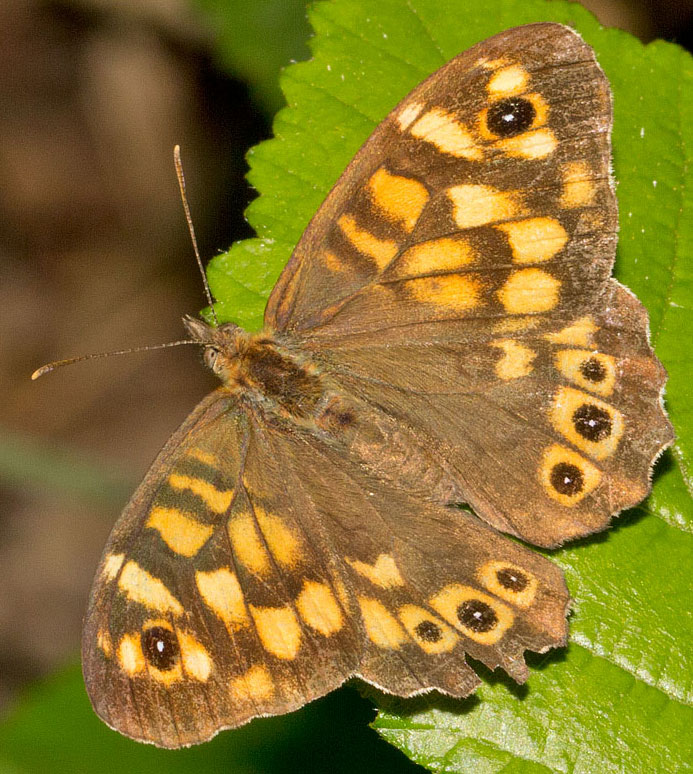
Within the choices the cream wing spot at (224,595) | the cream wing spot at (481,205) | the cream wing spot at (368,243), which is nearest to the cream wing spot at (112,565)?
the cream wing spot at (224,595)

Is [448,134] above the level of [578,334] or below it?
above

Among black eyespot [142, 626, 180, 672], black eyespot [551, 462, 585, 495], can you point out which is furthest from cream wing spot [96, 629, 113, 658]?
black eyespot [551, 462, 585, 495]

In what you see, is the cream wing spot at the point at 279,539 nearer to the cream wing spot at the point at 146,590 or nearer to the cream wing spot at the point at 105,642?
the cream wing spot at the point at 146,590

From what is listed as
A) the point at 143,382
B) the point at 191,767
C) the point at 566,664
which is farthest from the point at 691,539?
the point at 143,382

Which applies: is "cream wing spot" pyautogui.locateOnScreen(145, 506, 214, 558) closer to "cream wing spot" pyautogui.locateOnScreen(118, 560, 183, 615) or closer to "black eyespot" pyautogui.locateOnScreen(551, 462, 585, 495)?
"cream wing spot" pyautogui.locateOnScreen(118, 560, 183, 615)

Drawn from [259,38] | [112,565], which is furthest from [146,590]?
[259,38]

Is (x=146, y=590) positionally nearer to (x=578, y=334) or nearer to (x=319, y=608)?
(x=319, y=608)

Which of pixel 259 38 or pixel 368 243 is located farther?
pixel 259 38

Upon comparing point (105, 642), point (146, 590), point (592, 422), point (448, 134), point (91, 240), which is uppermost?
point (448, 134)
